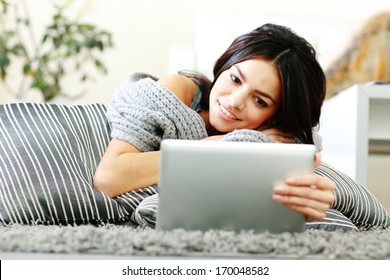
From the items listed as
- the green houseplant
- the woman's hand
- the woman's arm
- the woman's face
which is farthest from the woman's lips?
the green houseplant

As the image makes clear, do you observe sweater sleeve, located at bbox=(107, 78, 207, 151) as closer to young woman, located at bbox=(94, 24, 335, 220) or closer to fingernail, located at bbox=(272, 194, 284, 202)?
young woman, located at bbox=(94, 24, 335, 220)

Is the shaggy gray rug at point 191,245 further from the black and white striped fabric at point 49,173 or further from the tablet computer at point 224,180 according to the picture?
the black and white striped fabric at point 49,173

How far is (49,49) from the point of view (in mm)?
2520

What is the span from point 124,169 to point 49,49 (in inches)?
64.5

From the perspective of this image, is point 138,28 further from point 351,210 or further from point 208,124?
point 351,210

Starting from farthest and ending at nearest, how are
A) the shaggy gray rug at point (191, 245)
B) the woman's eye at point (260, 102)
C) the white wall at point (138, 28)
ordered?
the white wall at point (138, 28)
the woman's eye at point (260, 102)
the shaggy gray rug at point (191, 245)

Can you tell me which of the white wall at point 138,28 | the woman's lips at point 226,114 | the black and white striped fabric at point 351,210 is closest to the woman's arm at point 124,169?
the woman's lips at point 226,114

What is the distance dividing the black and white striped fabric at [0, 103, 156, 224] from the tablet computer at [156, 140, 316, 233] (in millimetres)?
315

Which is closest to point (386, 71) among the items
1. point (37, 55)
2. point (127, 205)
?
point (37, 55)

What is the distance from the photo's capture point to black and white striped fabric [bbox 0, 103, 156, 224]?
991 mm

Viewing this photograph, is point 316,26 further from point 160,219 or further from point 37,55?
point 160,219

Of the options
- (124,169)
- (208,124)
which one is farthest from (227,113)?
(124,169)

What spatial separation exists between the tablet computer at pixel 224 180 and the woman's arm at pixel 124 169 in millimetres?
322

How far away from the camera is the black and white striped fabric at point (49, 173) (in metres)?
0.99
